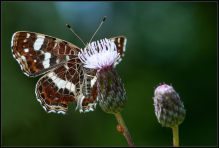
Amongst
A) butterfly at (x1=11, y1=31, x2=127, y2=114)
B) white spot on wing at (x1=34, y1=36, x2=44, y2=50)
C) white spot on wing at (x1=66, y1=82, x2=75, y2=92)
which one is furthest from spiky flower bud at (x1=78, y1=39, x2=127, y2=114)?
white spot on wing at (x1=34, y1=36, x2=44, y2=50)

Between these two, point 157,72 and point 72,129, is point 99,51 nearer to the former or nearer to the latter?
point 157,72

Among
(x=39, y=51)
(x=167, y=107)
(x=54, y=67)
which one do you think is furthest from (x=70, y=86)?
(x=167, y=107)

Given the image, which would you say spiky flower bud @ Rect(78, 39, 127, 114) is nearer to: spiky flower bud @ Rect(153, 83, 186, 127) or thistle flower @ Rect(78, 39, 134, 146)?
thistle flower @ Rect(78, 39, 134, 146)

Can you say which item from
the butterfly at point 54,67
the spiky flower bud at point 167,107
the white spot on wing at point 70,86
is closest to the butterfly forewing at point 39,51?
the butterfly at point 54,67

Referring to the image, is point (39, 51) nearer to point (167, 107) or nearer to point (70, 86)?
point (70, 86)

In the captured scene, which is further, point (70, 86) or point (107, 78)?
point (70, 86)

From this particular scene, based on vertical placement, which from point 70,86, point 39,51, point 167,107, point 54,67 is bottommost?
point 167,107

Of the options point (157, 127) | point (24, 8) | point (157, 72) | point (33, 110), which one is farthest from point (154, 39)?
point (24, 8)
